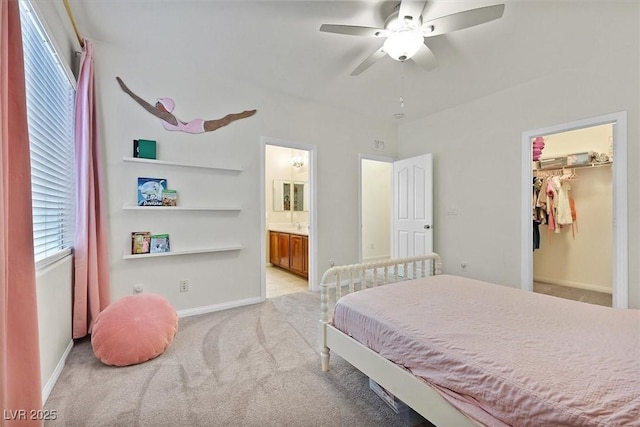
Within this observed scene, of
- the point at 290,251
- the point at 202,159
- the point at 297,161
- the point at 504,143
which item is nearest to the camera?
the point at 202,159

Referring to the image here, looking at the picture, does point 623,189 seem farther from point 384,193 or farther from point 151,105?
point 151,105

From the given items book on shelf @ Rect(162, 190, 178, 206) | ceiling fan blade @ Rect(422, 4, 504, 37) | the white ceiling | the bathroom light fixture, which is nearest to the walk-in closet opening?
the white ceiling

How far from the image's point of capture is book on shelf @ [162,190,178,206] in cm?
280

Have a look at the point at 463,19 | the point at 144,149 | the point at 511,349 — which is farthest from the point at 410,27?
the point at 144,149

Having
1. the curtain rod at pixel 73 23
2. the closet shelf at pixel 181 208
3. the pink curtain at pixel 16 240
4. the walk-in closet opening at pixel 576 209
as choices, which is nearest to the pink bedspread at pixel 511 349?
the pink curtain at pixel 16 240

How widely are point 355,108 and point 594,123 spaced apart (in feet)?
8.49

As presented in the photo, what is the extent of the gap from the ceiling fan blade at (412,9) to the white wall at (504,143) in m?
0.84

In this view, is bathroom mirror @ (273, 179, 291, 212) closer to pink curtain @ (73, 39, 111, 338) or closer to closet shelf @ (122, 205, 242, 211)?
closet shelf @ (122, 205, 242, 211)

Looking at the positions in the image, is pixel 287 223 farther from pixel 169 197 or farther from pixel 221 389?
pixel 221 389

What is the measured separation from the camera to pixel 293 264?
4.77 m

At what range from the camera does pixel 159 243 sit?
2.79 m

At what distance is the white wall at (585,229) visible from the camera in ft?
12.4

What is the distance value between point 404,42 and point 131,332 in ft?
9.37

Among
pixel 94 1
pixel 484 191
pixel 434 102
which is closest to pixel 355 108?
pixel 434 102
